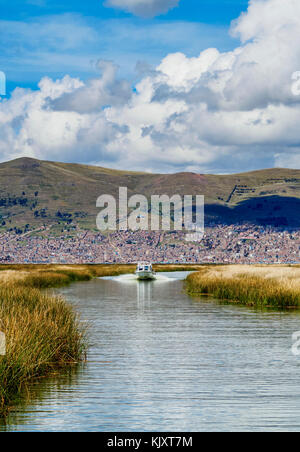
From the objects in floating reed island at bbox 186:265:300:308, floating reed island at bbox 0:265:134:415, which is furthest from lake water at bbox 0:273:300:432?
floating reed island at bbox 186:265:300:308

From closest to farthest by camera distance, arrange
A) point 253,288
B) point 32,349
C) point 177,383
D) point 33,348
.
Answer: point 32,349 < point 33,348 < point 177,383 < point 253,288

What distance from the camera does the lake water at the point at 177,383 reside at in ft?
49.0

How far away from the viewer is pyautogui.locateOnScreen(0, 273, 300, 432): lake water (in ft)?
49.0

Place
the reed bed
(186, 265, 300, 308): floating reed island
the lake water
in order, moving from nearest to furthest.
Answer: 1. the lake water
2. the reed bed
3. (186, 265, 300, 308): floating reed island

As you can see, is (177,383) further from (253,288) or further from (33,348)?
(253,288)

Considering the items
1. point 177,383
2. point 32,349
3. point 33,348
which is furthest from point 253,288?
point 32,349

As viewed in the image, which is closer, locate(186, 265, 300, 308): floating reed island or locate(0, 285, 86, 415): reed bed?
locate(0, 285, 86, 415): reed bed

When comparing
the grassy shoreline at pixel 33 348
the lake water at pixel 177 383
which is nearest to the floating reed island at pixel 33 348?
the grassy shoreline at pixel 33 348

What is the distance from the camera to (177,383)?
63.5 ft

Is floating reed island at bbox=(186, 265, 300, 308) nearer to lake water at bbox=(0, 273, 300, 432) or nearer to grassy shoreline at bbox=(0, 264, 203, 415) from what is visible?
lake water at bbox=(0, 273, 300, 432)

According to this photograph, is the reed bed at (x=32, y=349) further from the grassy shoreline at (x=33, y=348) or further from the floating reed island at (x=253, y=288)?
the floating reed island at (x=253, y=288)
